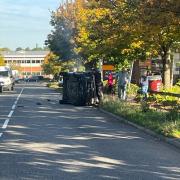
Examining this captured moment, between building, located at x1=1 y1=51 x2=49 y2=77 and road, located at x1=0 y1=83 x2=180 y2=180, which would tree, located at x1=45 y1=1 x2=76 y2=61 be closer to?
road, located at x1=0 y1=83 x2=180 y2=180

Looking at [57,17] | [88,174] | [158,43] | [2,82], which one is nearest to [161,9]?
[88,174]

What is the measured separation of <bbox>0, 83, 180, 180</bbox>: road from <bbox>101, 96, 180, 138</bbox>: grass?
460mm

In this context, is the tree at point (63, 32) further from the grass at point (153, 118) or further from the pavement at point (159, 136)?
the pavement at point (159, 136)

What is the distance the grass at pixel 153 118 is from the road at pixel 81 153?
1.51 ft

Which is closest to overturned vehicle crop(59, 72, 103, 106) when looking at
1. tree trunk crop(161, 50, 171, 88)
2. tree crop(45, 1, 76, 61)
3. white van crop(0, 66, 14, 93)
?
tree trunk crop(161, 50, 171, 88)

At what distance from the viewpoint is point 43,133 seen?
15.1m

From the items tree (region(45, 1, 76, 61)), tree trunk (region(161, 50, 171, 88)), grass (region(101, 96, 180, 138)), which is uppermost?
tree (region(45, 1, 76, 61))

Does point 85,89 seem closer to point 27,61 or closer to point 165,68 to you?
point 165,68

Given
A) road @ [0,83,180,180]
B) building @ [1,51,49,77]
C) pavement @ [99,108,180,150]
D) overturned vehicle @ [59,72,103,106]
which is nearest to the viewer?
road @ [0,83,180,180]

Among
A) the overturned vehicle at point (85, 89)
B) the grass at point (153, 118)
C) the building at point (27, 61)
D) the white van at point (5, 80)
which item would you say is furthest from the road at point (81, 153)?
the building at point (27, 61)

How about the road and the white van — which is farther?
the white van

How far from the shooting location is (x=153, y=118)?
17500 millimetres

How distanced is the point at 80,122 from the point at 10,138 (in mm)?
5313

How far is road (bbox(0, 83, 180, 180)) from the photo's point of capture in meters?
9.04
